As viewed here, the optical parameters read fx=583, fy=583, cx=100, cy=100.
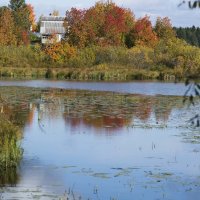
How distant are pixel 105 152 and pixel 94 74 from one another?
3346cm

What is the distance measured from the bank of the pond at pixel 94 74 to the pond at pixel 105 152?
20.9m

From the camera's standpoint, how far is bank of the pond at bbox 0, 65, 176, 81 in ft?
154

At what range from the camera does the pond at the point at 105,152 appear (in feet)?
33.5

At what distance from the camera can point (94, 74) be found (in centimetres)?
4706

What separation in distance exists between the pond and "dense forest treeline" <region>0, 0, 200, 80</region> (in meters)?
23.7

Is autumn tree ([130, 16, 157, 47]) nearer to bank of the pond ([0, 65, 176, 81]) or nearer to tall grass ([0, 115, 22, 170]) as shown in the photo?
bank of the pond ([0, 65, 176, 81])

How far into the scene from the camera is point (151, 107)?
24750mm

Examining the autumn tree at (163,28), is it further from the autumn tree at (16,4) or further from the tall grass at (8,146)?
the tall grass at (8,146)

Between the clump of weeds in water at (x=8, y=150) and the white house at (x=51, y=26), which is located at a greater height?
the white house at (x=51, y=26)

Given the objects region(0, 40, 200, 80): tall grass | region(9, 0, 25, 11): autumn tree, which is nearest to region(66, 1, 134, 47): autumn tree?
region(0, 40, 200, 80): tall grass

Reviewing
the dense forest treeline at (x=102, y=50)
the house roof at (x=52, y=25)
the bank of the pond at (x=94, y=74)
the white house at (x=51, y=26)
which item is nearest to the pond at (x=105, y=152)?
the bank of the pond at (x=94, y=74)

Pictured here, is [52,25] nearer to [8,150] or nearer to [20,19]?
[20,19]

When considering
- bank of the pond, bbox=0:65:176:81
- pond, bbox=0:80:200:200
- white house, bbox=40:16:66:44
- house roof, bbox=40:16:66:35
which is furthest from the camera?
house roof, bbox=40:16:66:35

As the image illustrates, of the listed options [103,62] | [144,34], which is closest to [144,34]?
[144,34]
